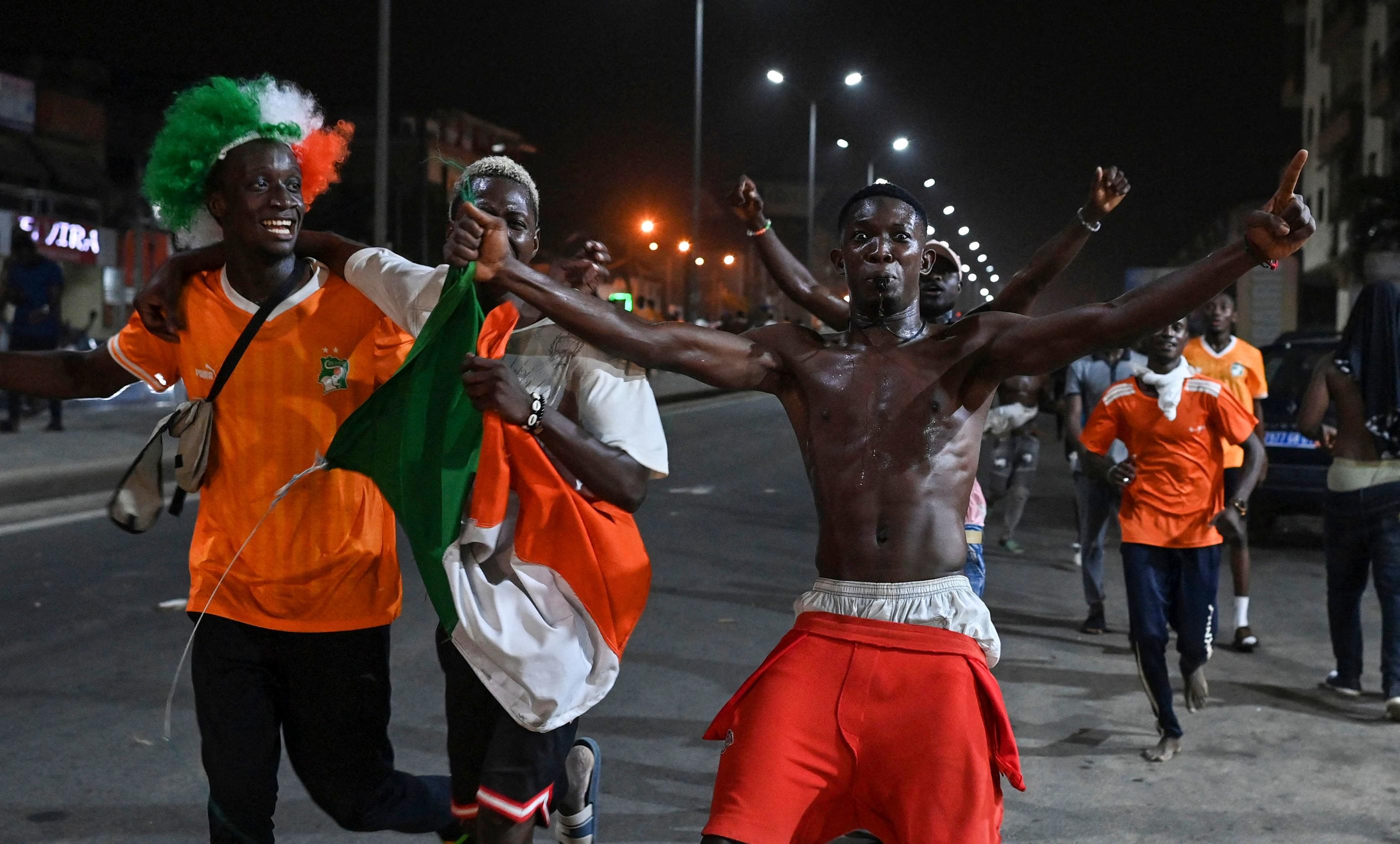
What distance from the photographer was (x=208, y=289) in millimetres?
3725

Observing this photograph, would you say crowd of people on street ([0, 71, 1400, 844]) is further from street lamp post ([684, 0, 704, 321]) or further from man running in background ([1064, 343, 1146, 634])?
street lamp post ([684, 0, 704, 321])

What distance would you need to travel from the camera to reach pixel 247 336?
3.58 metres

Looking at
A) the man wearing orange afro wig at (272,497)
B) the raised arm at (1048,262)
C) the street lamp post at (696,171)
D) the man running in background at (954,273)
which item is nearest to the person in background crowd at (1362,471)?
the man running in background at (954,273)

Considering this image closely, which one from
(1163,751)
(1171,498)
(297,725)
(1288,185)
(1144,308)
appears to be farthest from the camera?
(1171,498)

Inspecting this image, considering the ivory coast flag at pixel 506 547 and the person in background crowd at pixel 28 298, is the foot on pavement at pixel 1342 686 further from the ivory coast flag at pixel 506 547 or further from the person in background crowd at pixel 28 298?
the person in background crowd at pixel 28 298

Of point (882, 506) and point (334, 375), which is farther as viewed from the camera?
point (334, 375)

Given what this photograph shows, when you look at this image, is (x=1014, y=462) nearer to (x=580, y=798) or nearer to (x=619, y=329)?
(x=580, y=798)

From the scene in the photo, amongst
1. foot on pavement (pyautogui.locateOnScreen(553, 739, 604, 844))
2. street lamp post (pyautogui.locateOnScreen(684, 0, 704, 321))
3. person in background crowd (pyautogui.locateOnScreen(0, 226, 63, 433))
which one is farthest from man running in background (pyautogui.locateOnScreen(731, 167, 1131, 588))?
street lamp post (pyautogui.locateOnScreen(684, 0, 704, 321))

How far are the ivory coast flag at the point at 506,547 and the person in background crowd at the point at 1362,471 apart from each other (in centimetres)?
466

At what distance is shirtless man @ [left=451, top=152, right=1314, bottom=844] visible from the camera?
294cm

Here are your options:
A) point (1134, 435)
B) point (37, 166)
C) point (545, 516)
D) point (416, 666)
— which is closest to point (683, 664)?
point (416, 666)

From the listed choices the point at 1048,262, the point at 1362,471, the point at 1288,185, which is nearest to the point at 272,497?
the point at 1288,185

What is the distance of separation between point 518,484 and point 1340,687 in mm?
5065

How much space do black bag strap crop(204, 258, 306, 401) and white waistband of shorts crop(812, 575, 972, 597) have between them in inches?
59.8
